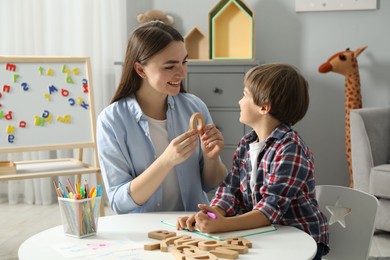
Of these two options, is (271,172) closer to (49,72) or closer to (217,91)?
(49,72)

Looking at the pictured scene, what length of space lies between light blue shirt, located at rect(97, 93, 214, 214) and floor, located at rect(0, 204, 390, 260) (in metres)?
1.51

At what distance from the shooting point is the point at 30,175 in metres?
3.21

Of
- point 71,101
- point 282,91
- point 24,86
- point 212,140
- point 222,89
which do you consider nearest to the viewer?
point 282,91

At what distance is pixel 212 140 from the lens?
1.80 m

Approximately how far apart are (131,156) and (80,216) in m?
0.46

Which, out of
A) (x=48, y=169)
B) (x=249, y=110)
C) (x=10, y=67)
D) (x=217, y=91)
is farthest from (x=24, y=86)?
(x=249, y=110)

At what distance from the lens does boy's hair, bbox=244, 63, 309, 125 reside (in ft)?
5.50

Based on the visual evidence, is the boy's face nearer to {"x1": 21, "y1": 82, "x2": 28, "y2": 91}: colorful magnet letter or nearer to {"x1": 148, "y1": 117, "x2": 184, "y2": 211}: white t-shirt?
{"x1": 148, "y1": 117, "x2": 184, "y2": 211}: white t-shirt

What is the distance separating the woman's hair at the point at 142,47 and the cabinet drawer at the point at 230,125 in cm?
197

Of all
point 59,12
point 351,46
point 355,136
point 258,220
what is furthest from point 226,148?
point 258,220

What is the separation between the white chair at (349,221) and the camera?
5.41 feet

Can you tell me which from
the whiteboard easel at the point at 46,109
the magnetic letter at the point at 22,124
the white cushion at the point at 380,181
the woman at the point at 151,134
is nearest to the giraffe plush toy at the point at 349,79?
the white cushion at the point at 380,181

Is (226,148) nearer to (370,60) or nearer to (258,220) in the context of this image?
(370,60)

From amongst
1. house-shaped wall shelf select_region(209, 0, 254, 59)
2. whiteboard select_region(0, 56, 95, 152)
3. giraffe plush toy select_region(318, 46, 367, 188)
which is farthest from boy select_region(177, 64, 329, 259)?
house-shaped wall shelf select_region(209, 0, 254, 59)
